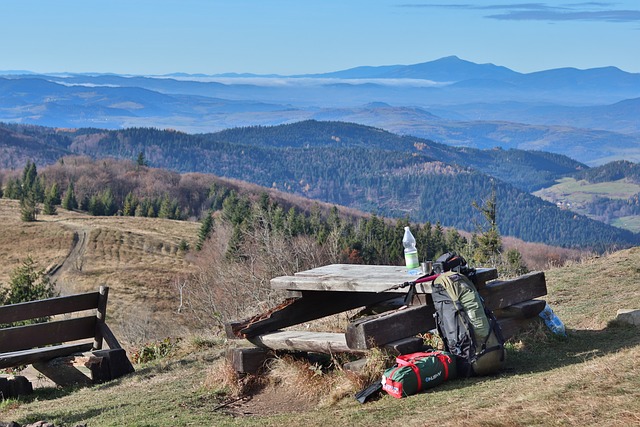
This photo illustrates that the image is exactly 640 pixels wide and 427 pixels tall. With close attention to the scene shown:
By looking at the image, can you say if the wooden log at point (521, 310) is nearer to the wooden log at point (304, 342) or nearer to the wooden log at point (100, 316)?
the wooden log at point (304, 342)

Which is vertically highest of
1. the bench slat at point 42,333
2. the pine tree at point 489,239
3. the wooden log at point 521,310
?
the wooden log at point 521,310

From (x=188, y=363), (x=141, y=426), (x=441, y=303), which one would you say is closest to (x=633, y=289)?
(x=441, y=303)

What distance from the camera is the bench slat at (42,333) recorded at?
1090 cm

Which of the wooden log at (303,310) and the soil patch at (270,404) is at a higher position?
the wooden log at (303,310)

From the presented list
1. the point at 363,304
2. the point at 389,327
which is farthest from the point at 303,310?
the point at 389,327

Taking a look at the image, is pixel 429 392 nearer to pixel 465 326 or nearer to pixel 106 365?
pixel 465 326

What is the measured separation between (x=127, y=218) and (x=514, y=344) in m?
105

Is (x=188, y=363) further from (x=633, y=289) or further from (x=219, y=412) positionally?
(x=633, y=289)

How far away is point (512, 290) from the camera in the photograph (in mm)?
9781

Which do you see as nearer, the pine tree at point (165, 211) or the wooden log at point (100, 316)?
the wooden log at point (100, 316)

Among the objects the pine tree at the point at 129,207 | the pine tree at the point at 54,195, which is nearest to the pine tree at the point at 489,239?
the pine tree at the point at 54,195

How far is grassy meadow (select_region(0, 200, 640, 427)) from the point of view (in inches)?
262

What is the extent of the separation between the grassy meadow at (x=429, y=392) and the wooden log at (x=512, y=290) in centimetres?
43

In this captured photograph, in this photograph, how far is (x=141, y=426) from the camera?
7859 mm
